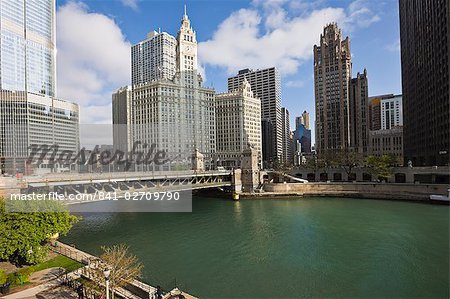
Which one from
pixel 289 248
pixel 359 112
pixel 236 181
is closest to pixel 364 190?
pixel 236 181

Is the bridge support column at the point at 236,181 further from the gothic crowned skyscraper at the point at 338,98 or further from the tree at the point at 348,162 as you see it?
the gothic crowned skyscraper at the point at 338,98

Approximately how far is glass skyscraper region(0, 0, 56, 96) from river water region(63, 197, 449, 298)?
15178 cm

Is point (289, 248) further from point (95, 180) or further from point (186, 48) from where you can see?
point (186, 48)

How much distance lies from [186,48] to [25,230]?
170748 millimetres

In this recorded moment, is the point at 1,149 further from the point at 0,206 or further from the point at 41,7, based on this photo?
the point at 0,206

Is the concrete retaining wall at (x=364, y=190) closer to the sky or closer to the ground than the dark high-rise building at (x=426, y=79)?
closer to the ground

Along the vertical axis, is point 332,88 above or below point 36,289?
above

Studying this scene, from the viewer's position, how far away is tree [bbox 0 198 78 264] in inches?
952

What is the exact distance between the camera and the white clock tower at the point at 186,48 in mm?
174625

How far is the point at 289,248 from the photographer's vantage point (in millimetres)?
35750

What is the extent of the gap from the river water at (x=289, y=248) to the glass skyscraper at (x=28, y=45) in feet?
498

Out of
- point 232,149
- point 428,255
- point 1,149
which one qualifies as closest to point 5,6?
point 1,149

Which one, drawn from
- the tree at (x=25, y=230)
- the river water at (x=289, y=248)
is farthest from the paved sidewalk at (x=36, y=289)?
the river water at (x=289, y=248)

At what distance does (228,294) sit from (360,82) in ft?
629
